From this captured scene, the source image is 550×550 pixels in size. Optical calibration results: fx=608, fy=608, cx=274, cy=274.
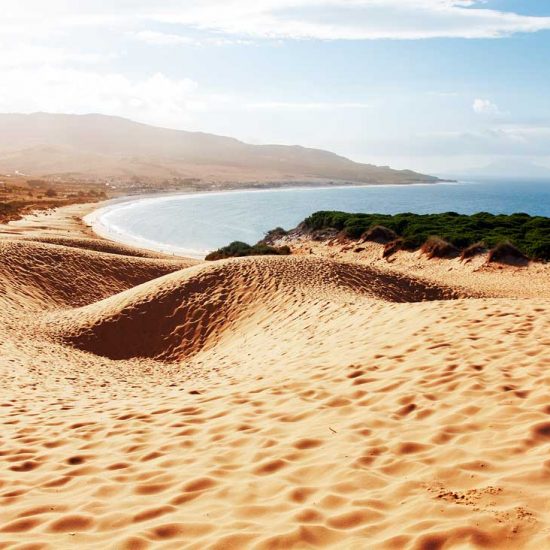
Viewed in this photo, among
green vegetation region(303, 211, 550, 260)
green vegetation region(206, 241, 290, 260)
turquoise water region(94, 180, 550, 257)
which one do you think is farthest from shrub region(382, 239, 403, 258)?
turquoise water region(94, 180, 550, 257)

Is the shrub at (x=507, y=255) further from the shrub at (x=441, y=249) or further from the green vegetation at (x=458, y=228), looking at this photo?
the shrub at (x=441, y=249)

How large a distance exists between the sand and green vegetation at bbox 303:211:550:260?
1953 centimetres

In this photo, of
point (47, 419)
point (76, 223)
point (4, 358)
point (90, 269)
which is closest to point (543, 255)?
point (90, 269)

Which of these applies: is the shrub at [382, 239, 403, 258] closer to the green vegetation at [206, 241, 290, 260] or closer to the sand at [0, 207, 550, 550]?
the green vegetation at [206, 241, 290, 260]

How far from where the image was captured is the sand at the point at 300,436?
354 centimetres

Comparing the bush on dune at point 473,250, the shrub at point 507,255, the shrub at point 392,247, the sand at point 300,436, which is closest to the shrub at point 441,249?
the bush on dune at point 473,250

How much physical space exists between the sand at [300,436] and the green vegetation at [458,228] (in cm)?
1953

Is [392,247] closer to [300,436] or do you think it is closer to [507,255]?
[507,255]

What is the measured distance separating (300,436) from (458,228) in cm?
3161

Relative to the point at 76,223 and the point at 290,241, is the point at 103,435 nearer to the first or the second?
the point at 290,241

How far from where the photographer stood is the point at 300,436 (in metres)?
5.13

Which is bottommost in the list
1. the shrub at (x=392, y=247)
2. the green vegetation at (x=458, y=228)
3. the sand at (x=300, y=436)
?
the sand at (x=300, y=436)

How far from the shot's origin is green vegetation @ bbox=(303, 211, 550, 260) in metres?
29.7

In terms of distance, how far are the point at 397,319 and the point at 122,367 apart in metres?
5.27
